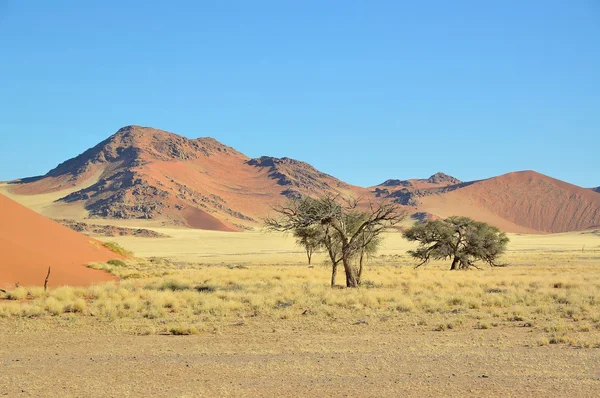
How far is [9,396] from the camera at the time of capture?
31.0 ft

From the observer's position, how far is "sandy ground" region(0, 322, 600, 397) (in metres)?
9.81

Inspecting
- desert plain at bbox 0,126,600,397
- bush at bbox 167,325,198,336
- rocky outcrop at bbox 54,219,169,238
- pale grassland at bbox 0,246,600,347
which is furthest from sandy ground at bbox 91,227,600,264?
bush at bbox 167,325,198,336

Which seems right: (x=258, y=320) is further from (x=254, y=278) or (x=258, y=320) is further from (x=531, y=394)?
(x=254, y=278)

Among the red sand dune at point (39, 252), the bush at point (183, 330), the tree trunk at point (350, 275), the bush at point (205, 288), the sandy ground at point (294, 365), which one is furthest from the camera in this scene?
the red sand dune at point (39, 252)

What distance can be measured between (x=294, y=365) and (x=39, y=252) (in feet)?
83.0

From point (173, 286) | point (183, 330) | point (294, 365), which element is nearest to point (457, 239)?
point (173, 286)

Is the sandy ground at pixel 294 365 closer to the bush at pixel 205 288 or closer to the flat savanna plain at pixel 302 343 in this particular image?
the flat savanna plain at pixel 302 343

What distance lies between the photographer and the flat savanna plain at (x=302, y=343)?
33.2 ft

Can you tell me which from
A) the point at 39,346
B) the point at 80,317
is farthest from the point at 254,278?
the point at 39,346

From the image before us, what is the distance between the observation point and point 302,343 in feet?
46.0

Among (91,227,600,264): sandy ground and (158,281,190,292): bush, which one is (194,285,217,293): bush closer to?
(158,281,190,292): bush

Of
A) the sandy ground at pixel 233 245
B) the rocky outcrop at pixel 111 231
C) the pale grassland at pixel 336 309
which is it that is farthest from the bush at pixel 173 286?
the rocky outcrop at pixel 111 231

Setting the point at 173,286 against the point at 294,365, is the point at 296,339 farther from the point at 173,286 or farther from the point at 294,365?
the point at 173,286

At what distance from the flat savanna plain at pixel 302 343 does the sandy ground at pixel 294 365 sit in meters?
0.03
